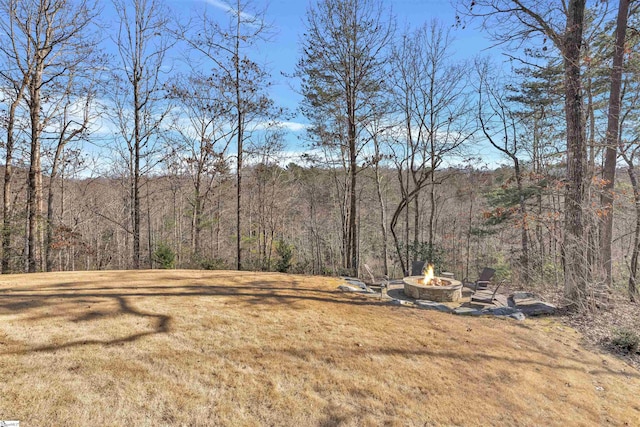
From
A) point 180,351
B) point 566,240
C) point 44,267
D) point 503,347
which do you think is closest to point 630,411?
point 503,347

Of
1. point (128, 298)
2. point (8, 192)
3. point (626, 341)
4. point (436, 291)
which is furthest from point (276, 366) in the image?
point (8, 192)

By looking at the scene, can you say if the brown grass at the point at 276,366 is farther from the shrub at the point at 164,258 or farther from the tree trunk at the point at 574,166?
the shrub at the point at 164,258

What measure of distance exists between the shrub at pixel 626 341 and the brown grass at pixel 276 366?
500mm

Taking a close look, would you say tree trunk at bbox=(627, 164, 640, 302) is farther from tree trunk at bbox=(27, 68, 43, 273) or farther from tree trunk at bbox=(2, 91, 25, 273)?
tree trunk at bbox=(2, 91, 25, 273)

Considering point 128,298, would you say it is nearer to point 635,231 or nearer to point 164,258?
point 164,258

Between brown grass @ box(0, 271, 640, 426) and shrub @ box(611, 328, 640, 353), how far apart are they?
500 millimetres

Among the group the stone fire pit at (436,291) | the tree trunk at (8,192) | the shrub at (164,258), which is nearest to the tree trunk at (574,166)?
the stone fire pit at (436,291)

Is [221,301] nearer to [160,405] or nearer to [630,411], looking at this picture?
[160,405]

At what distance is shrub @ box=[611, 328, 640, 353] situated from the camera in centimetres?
436

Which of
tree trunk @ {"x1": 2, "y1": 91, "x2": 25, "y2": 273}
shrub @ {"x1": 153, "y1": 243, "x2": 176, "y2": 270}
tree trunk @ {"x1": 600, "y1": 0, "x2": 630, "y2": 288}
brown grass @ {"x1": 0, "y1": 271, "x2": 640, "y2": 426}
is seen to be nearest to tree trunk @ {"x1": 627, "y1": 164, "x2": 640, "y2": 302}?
tree trunk @ {"x1": 600, "y1": 0, "x2": 630, "y2": 288}

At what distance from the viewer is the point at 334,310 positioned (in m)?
5.16

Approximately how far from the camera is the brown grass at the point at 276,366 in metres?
2.52

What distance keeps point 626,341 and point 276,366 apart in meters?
5.36

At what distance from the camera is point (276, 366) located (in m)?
3.27
